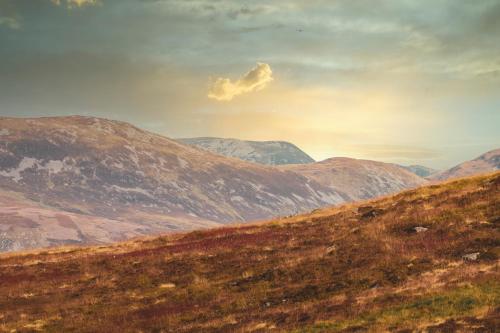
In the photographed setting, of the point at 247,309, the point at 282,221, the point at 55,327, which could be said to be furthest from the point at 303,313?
the point at 282,221

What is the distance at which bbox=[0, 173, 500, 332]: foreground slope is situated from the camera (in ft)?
69.4

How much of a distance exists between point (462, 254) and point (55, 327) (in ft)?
77.6

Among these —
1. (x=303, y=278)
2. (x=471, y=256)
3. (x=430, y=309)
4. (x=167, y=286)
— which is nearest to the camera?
(x=430, y=309)

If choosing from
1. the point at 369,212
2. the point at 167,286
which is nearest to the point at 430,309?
the point at 167,286

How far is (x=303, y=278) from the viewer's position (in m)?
31.1

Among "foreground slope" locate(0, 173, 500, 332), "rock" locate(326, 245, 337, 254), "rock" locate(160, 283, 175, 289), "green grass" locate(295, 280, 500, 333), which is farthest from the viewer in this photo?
"rock" locate(326, 245, 337, 254)

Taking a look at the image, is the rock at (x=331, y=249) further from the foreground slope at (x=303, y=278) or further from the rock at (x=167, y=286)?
the rock at (x=167, y=286)

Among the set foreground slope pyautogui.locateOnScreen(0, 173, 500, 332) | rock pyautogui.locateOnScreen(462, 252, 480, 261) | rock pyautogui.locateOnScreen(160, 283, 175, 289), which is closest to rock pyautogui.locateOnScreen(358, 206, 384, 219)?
foreground slope pyautogui.locateOnScreen(0, 173, 500, 332)

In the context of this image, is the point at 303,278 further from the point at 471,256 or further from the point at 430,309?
the point at 430,309

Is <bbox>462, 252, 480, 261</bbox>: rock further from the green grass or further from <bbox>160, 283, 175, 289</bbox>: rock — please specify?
<bbox>160, 283, 175, 289</bbox>: rock

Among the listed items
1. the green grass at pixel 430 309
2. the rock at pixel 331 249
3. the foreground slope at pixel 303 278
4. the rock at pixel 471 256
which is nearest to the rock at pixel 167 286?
the foreground slope at pixel 303 278

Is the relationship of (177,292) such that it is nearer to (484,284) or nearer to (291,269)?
(291,269)

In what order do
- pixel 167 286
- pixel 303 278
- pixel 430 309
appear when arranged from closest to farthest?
pixel 430 309, pixel 303 278, pixel 167 286

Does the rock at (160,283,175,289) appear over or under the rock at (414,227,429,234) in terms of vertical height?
under
